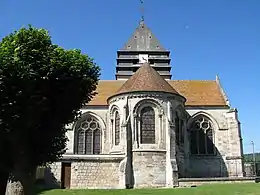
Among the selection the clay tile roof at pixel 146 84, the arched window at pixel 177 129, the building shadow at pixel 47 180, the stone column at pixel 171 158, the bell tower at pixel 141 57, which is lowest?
the building shadow at pixel 47 180

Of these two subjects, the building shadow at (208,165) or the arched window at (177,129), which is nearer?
the arched window at (177,129)

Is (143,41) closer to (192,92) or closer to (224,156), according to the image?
(192,92)

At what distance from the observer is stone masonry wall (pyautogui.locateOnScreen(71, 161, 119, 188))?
86.0 feet

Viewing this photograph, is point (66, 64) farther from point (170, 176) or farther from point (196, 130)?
point (196, 130)

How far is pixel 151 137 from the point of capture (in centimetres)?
2747

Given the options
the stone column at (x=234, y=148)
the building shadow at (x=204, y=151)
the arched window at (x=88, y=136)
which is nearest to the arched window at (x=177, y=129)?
the building shadow at (x=204, y=151)

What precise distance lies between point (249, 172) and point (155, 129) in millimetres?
20159

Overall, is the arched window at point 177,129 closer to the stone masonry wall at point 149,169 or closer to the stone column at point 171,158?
the stone column at point 171,158

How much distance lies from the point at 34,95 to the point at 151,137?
13.8 metres

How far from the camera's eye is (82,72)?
17.5 m

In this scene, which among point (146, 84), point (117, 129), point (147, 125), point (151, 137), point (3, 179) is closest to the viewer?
point (3, 179)

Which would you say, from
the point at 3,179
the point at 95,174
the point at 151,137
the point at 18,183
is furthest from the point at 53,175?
the point at 18,183

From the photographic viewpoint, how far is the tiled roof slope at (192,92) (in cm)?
3509

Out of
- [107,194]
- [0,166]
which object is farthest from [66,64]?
[107,194]
